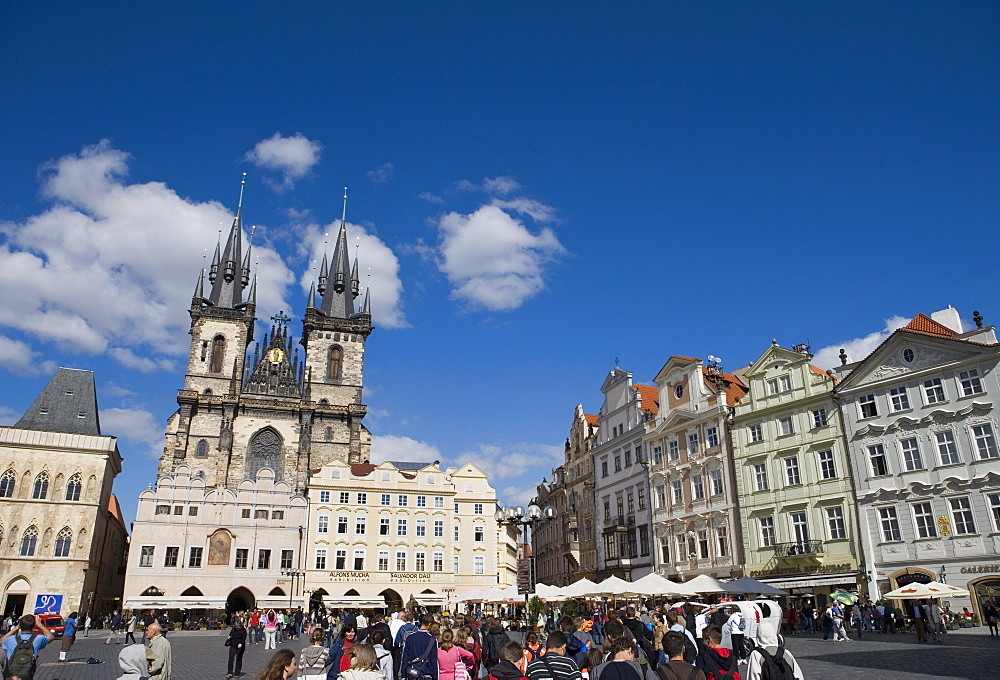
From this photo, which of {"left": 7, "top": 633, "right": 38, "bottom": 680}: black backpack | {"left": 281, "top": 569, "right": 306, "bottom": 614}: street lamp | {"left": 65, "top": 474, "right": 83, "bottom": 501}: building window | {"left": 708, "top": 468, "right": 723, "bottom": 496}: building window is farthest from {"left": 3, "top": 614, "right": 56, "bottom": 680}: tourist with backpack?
{"left": 65, "top": 474, "right": 83, "bottom": 501}: building window

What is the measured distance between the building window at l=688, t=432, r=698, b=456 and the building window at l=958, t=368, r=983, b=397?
13.4 meters

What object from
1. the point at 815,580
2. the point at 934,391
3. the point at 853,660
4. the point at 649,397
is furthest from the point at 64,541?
the point at 934,391

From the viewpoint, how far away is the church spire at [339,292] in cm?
7650

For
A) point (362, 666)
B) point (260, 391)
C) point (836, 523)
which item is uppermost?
point (260, 391)

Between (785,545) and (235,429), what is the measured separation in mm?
46028

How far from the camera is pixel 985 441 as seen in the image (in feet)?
95.3

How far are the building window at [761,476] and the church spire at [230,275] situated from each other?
52374mm

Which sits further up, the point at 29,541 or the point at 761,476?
the point at 761,476

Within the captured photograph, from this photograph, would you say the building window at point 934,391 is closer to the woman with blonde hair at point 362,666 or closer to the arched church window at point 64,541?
the woman with blonde hair at point 362,666

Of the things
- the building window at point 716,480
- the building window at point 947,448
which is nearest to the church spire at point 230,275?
the building window at point 716,480

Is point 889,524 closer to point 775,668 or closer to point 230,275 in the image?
point 775,668

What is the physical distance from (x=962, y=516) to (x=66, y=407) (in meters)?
53.4

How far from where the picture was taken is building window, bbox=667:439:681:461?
4125 cm

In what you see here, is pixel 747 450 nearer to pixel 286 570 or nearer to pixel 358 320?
pixel 286 570
